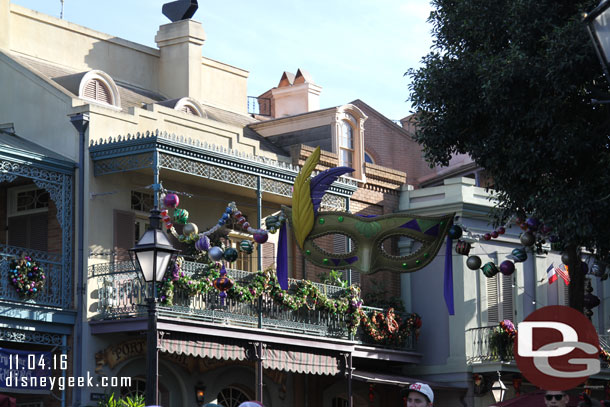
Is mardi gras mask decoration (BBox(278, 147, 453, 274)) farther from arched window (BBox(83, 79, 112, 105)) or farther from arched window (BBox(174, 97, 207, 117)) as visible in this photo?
arched window (BBox(174, 97, 207, 117))

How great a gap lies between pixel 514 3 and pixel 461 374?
41.9 ft

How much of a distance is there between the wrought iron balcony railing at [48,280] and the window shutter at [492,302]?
10826 millimetres

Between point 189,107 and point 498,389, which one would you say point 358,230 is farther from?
point 498,389

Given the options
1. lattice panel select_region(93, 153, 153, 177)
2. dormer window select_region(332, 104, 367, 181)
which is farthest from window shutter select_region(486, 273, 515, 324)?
lattice panel select_region(93, 153, 153, 177)

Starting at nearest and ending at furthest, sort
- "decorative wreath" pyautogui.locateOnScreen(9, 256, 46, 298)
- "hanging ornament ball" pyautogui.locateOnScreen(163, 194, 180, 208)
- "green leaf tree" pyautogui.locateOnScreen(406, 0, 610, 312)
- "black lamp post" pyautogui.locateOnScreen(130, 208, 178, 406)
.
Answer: "black lamp post" pyautogui.locateOnScreen(130, 208, 178, 406)
"green leaf tree" pyautogui.locateOnScreen(406, 0, 610, 312)
"hanging ornament ball" pyautogui.locateOnScreen(163, 194, 180, 208)
"decorative wreath" pyautogui.locateOnScreen(9, 256, 46, 298)

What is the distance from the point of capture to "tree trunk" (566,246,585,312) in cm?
1725

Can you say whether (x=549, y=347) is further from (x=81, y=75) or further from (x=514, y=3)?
(x=81, y=75)

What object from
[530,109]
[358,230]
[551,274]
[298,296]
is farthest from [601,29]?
[551,274]

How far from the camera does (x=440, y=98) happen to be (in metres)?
17.6

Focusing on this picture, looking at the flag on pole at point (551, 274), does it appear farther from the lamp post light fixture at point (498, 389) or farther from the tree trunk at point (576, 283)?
the tree trunk at point (576, 283)

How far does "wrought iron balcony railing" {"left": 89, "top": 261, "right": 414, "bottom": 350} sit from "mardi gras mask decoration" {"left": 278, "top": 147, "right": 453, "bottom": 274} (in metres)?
4.89

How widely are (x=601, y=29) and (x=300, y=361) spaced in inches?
615

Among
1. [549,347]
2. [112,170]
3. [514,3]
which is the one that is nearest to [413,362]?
[112,170]

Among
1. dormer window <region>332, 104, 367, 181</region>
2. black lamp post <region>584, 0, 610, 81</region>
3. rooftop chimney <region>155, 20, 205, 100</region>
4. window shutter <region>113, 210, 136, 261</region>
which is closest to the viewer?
black lamp post <region>584, 0, 610, 81</region>
